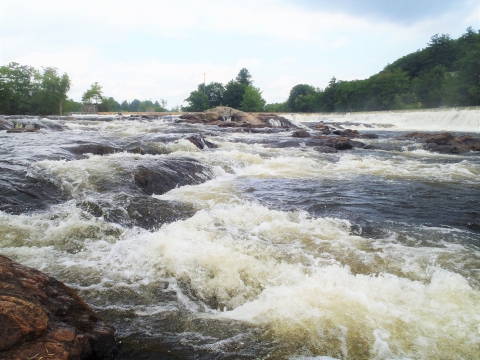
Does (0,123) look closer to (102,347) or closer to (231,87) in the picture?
(102,347)

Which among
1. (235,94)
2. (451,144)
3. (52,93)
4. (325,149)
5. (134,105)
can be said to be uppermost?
(134,105)

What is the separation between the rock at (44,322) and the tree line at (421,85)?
56586 mm

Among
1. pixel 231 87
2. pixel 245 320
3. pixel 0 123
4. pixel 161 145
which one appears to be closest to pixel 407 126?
pixel 161 145

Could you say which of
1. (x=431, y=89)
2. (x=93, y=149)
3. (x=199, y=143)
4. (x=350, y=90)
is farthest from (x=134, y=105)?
(x=93, y=149)

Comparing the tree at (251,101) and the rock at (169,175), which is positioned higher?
the tree at (251,101)

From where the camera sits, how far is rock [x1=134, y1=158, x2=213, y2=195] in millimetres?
6004

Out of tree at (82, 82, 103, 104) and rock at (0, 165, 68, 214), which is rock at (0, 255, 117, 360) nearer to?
rock at (0, 165, 68, 214)

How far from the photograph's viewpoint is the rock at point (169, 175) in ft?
19.7

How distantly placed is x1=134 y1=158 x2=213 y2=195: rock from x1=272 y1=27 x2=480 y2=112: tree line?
52.2m

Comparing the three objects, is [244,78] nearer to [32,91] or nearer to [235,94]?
[235,94]

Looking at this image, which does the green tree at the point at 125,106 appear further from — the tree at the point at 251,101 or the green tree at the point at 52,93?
the green tree at the point at 52,93

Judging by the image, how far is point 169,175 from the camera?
6.63 m

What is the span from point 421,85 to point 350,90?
18991 millimetres

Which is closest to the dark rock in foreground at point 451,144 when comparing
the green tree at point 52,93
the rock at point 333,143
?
the rock at point 333,143
